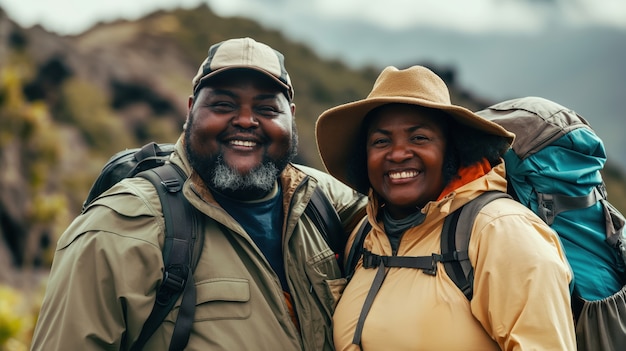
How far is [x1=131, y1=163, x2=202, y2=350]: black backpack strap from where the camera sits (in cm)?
368

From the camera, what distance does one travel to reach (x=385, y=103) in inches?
156

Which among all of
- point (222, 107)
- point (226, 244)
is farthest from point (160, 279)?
point (222, 107)

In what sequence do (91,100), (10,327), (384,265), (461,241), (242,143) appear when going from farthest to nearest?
1. (91,100)
2. (10,327)
3. (242,143)
4. (384,265)
5. (461,241)

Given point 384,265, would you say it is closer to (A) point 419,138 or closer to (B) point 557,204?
(A) point 419,138

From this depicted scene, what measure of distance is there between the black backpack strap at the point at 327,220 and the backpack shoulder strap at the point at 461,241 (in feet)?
3.56

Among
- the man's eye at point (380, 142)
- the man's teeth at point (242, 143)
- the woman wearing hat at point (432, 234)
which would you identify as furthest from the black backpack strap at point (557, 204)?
the man's teeth at point (242, 143)

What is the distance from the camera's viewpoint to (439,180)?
394cm

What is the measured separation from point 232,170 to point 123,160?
765mm

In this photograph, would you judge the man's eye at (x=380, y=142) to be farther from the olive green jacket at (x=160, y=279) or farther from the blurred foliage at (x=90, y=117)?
the blurred foliage at (x=90, y=117)

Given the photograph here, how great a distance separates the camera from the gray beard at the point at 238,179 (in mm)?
4219

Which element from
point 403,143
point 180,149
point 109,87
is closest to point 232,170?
point 180,149

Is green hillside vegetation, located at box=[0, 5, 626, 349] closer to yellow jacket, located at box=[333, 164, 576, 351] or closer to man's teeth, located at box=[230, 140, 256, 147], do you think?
man's teeth, located at box=[230, 140, 256, 147]

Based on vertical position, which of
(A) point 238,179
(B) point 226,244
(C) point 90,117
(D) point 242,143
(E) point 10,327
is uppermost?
(D) point 242,143

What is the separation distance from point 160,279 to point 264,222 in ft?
2.86
